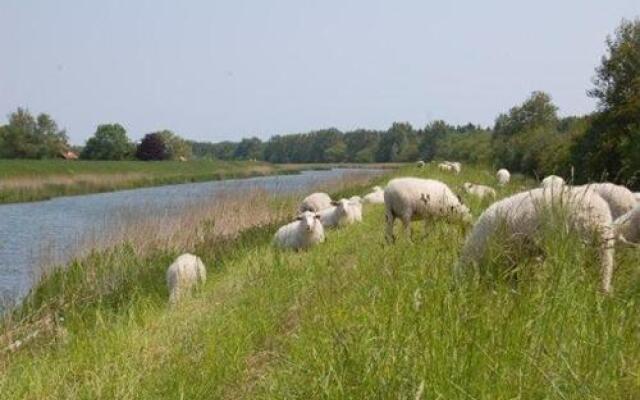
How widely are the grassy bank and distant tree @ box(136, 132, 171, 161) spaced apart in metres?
22.2

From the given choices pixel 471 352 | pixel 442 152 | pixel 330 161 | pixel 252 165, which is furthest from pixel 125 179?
pixel 330 161

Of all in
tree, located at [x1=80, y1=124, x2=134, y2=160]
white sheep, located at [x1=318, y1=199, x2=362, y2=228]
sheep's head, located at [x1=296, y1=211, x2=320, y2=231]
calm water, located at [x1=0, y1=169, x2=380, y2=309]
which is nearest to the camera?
sheep's head, located at [x1=296, y1=211, x2=320, y2=231]

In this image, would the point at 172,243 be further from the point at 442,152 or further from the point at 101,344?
the point at 442,152

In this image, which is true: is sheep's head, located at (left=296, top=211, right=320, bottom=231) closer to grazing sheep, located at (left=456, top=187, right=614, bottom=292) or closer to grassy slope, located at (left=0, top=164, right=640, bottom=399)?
grassy slope, located at (left=0, top=164, right=640, bottom=399)

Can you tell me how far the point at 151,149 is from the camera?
93250 mm

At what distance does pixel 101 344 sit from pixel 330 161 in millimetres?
161604

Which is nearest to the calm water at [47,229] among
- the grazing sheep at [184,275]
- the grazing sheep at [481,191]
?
the grazing sheep at [184,275]

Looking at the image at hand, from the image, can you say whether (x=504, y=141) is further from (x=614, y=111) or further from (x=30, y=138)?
(x=30, y=138)

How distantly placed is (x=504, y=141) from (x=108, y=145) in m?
56.0

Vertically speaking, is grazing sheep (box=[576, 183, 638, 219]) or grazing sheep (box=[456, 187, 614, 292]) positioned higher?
grazing sheep (box=[456, 187, 614, 292])

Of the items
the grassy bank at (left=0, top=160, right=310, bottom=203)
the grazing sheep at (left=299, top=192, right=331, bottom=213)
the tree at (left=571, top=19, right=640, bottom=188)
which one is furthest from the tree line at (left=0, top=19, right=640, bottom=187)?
the grassy bank at (left=0, top=160, right=310, bottom=203)

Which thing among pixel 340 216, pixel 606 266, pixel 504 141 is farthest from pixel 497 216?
pixel 504 141

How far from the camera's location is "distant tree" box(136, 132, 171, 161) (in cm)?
9325

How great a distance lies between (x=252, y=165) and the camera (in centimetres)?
8831
